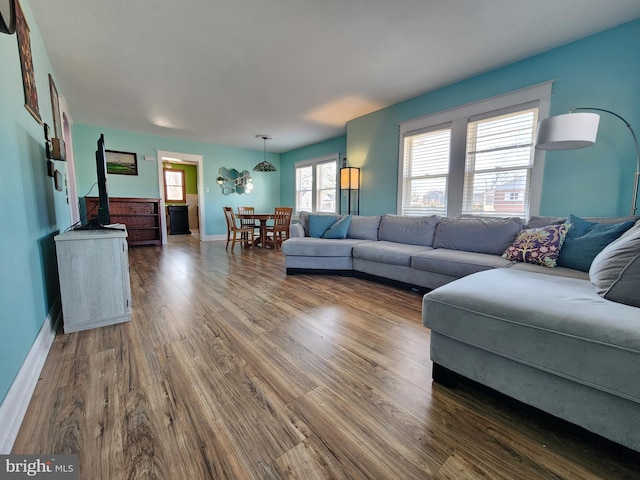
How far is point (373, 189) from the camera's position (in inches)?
184

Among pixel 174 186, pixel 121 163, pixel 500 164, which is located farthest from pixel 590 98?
pixel 174 186

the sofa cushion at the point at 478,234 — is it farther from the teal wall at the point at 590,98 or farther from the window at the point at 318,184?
the window at the point at 318,184

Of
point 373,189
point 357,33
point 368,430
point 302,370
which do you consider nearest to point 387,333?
point 302,370

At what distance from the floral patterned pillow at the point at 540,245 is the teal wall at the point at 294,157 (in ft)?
14.0

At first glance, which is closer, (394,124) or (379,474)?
(379,474)

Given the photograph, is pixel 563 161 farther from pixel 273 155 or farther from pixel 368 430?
pixel 273 155

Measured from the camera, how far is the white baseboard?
96 cm

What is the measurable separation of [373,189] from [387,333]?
324 cm

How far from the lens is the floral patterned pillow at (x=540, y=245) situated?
2080 mm

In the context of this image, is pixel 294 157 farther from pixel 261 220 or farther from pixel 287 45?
pixel 287 45

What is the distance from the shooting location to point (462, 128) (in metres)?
3.45

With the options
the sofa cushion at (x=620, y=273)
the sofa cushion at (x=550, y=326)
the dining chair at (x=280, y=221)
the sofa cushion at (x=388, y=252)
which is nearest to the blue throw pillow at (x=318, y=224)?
the sofa cushion at (x=388, y=252)

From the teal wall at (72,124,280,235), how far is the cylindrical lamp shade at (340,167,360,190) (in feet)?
12.0

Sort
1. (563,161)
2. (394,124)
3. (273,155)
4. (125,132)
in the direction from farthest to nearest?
(273,155) → (125,132) → (394,124) → (563,161)
